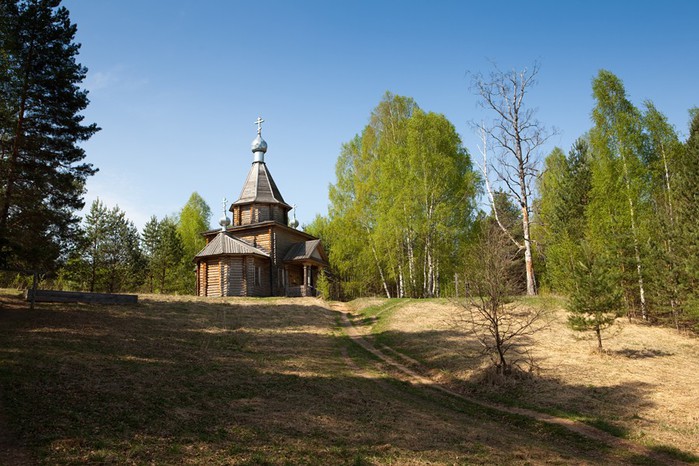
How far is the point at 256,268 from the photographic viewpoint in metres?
32.7

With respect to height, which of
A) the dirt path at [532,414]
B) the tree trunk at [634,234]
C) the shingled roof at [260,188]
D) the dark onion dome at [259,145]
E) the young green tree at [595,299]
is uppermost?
the dark onion dome at [259,145]

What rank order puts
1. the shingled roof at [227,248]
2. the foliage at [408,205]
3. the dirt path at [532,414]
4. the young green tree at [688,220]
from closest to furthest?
1. the dirt path at [532,414]
2. the young green tree at [688,220]
3. the foliage at [408,205]
4. the shingled roof at [227,248]

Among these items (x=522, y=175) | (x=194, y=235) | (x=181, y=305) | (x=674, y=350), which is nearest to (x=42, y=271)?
(x=181, y=305)

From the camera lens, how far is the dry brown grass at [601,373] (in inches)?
459

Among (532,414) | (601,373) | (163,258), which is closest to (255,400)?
(532,414)

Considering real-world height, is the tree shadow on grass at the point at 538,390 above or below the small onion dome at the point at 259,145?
A: below

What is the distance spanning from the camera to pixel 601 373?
1538 centimetres

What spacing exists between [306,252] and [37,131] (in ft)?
63.3

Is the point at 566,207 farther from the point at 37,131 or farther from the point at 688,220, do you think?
the point at 37,131

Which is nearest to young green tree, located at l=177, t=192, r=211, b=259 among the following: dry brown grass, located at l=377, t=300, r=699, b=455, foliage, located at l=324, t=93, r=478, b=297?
foliage, located at l=324, t=93, r=478, b=297

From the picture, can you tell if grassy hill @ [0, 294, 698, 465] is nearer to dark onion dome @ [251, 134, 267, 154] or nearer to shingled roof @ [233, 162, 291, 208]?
shingled roof @ [233, 162, 291, 208]

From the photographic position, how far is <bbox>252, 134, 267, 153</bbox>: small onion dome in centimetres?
3856

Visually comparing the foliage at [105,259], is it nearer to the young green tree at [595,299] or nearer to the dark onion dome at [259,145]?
the dark onion dome at [259,145]

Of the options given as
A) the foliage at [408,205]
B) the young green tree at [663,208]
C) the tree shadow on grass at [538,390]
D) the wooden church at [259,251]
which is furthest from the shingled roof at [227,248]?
the young green tree at [663,208]
